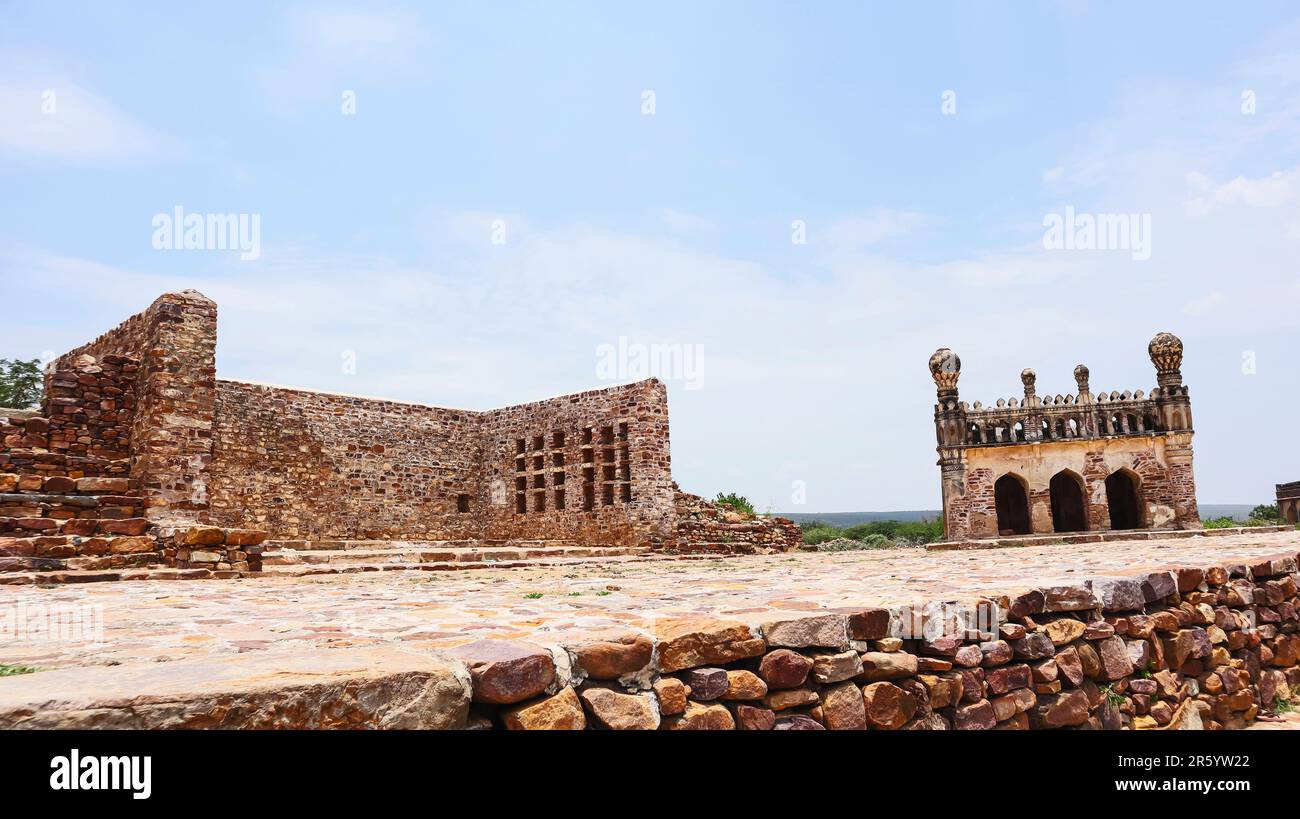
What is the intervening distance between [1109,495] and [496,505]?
66.9 feet

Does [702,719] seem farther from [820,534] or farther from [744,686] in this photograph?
[820,534]

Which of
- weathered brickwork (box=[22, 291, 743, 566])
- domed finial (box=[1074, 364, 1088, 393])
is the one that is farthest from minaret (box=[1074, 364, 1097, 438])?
weathered brickwork (box=[22, 291, 743, 566])

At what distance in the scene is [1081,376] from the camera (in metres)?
26.1

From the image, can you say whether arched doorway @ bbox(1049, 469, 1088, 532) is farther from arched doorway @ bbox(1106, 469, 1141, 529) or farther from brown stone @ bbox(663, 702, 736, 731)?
brown stone @ bbox(663, 702, 736, 731)

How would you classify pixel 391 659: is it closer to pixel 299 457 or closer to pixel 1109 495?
pixel 299 457

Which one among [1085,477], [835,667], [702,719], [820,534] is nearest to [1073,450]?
[1085,477]

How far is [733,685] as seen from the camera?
10.4 ft

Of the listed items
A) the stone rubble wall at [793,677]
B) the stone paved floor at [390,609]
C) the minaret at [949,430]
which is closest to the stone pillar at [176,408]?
the stone paved floor at [390,609]

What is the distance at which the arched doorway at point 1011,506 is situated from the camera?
26562mm

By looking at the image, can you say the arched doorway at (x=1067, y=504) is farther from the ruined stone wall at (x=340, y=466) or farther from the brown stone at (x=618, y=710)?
the brown stone at (x=618, y=710)

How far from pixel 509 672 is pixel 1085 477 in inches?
1032
